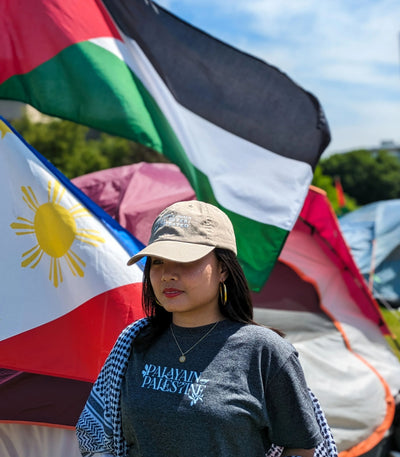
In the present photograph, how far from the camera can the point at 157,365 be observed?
1.26 meters

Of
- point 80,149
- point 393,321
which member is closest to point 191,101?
point 393,321

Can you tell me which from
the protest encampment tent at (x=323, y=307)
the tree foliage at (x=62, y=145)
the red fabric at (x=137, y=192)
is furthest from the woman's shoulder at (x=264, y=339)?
the tree foliage at (x=62, y=145)

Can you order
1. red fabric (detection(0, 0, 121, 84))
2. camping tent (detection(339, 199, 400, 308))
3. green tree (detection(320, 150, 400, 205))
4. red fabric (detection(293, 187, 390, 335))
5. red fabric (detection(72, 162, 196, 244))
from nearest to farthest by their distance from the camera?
red fabric (detection(0, 0, 121, 84)) → red fabric (detection(72, 162, 196, 244)) → red fabric (detection(293, 187, 390, 335)) → camping tent (detection(339, 199, 400, 308)) → green tree (detection(320, 150, 400, 205))

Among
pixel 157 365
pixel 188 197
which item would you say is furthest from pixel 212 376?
pixel 188 197

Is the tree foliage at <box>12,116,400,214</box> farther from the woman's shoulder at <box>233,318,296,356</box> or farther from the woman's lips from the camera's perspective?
the woman's shoulder at <box>233,318,296,356</box>

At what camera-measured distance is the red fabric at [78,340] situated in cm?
181

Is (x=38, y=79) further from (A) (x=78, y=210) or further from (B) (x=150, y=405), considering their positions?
(B) (x=150, y=405)

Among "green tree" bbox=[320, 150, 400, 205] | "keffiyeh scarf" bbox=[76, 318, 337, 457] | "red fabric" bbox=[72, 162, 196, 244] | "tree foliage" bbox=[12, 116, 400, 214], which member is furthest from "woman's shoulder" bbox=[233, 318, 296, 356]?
"green tree" bbox=[320, 150, 400, 205]

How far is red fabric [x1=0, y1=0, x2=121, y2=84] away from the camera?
2.35 m

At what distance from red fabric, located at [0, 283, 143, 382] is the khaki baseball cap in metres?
0.70

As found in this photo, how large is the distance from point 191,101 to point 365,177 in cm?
4678

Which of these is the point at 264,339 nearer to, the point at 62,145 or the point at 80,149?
the point at 62,145

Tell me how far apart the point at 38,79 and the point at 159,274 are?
4.88 feet

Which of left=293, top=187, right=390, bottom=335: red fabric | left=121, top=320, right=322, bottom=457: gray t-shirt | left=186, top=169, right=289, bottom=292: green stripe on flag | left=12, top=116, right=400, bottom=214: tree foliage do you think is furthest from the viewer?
left=12, top=116, right=400, bottom=214: tree foliage
